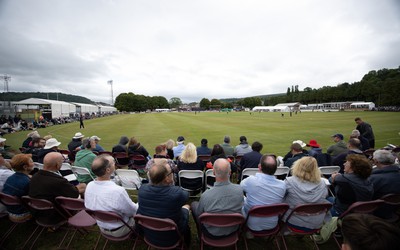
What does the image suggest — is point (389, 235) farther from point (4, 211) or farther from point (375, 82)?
point (375, 82)

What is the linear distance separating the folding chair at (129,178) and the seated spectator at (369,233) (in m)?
4.62

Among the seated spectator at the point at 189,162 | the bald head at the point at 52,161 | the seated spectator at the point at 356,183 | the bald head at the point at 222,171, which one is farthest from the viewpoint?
the seated spectator at the point at 189,162

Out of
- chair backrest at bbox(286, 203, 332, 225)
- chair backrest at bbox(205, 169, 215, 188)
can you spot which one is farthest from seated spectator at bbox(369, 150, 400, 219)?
chair backrest at bbox(205, 169, 215, 188)

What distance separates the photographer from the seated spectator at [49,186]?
3346mm

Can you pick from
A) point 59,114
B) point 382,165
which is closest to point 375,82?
point 382,165

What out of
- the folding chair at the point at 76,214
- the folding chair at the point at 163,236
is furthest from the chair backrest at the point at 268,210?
the folding chair at the point at 76,214

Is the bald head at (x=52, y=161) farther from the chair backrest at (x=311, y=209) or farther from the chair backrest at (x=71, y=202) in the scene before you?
the chair backrest at (x=311, y=209)

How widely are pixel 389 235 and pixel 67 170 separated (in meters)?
7.21

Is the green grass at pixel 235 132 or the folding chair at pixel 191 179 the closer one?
the folding chair at pixel 191 179

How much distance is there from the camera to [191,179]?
4.98 meters

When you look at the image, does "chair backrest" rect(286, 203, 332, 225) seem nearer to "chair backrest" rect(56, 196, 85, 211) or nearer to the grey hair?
the grey hair

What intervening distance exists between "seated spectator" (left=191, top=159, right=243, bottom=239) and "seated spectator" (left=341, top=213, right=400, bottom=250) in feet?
5.47

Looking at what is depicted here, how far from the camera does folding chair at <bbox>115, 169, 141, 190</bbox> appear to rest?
15.9 ft

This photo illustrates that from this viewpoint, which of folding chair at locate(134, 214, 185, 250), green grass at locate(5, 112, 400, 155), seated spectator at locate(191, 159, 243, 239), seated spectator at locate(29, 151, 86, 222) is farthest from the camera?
green grass at locate(5, 112, 400, 155)
